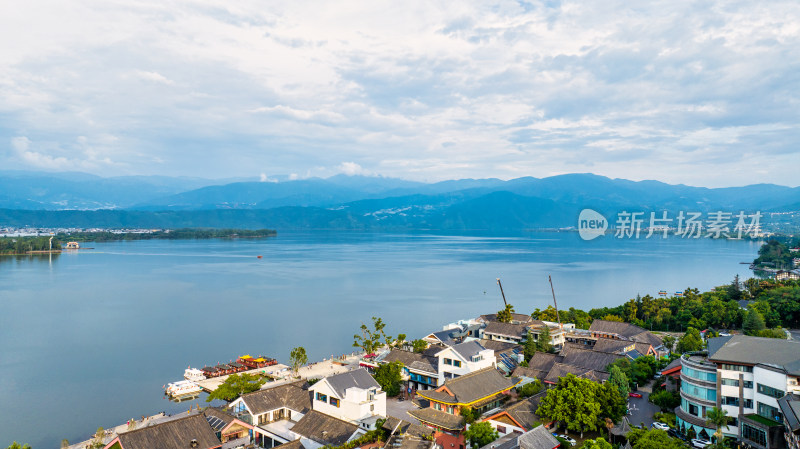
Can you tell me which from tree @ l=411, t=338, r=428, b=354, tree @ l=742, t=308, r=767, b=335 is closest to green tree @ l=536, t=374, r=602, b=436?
tree @ l=411, t=338, r=428, b=354

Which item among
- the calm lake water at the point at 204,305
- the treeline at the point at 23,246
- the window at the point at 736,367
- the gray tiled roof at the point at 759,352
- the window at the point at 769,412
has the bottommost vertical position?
the calm lake water at the point at 204,305

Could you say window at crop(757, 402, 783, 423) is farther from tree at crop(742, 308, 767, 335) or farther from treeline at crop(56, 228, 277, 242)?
treeline at crop(56, 228, 277, 242)

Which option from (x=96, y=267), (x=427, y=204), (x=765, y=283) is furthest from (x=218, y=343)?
(x=427, y=204)

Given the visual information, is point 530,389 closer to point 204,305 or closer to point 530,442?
point 530,442

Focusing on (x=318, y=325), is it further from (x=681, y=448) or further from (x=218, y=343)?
(x=681, y=448)

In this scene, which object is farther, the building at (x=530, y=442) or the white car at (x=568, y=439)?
the white car at (x=568, y=439)

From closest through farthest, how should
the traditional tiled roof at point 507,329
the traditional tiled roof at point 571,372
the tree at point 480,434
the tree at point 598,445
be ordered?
the tree at point 598,445, the tree at point 480,434, the traditional tiled roof at point 571,372, the traditional tiled roof at point 507,329

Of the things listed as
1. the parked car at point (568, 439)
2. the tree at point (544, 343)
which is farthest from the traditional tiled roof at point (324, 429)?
the tree at point (544, 343)

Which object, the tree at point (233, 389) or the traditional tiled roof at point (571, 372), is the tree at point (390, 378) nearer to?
the tree at point (233, 389)
